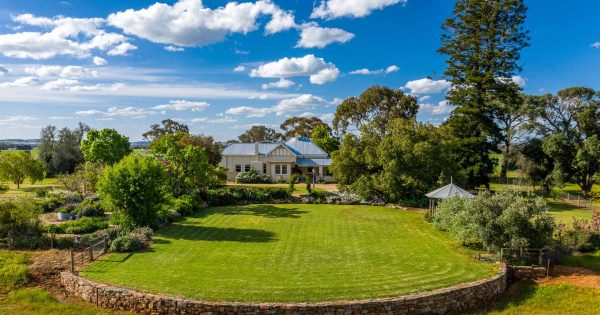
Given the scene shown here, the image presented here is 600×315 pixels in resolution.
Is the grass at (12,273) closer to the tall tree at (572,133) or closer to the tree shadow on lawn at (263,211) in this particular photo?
the tree shadow on lawn at (263,211)

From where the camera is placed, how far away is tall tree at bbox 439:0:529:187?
34719 mm

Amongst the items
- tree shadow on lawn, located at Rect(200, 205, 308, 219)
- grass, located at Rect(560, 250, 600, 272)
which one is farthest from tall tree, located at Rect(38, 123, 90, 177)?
grass, located at Rect(560, 250, 600, 272)

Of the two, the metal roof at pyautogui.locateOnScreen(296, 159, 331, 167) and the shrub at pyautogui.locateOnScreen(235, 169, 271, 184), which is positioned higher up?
the metal roof at pyautogui.locateOnScreen(296, 159, 331, 167)

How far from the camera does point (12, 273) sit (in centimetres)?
1404

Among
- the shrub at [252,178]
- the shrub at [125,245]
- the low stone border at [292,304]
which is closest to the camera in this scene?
the low stone border at [292,304]

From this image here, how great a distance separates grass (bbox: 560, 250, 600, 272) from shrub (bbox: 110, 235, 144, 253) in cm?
1763

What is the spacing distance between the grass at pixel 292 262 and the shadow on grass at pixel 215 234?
0.05 m

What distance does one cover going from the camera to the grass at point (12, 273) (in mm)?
13528

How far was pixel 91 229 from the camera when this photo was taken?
20250 millimetres

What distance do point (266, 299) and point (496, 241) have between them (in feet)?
32.8

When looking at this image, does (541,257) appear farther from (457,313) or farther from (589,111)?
(589,111)

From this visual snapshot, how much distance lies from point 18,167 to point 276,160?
83.7 ft

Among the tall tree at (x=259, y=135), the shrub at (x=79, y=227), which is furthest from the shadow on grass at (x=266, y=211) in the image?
the tall tree at (x=259, y=135)

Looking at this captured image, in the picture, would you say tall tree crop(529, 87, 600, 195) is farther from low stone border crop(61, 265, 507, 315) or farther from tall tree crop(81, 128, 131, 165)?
tall tree crop(81, 128, 131, 165)
